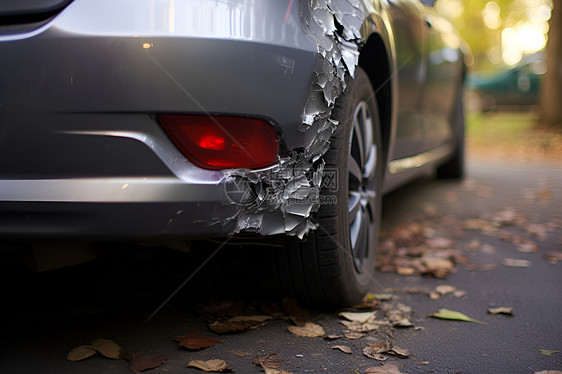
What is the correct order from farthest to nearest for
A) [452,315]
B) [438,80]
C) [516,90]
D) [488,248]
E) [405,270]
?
[516,90]
[438,80]
[488,248]
[405,270]
[452,315]

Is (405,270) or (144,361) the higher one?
(144,361)

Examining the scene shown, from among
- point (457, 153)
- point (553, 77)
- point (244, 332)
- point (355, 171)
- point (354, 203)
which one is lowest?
point (244, 332)

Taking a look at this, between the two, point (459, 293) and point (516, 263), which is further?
point (516, 263)

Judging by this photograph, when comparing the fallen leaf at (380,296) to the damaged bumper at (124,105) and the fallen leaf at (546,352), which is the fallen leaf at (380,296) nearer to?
the fallen leaf at (546,352)

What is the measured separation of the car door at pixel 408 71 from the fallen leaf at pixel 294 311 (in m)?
1.03

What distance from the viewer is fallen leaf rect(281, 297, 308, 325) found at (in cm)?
192

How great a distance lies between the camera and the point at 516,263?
276 centimetres

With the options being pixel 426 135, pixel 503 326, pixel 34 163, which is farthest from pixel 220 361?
pixel 426 135

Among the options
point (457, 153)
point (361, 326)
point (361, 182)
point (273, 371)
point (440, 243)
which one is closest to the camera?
point (273, 371)

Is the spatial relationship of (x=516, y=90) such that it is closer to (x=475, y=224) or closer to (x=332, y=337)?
(x=475, y=224)

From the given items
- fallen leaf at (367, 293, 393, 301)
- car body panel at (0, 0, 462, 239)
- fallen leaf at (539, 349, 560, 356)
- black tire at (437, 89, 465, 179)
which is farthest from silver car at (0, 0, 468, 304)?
black tire at (437, 89, 465, 179)

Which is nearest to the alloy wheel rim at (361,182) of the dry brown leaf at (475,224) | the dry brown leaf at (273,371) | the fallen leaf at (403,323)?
the fallen leaf at (403,323)

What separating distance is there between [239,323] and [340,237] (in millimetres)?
478

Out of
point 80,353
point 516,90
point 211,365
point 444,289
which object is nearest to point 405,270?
point 444,289
